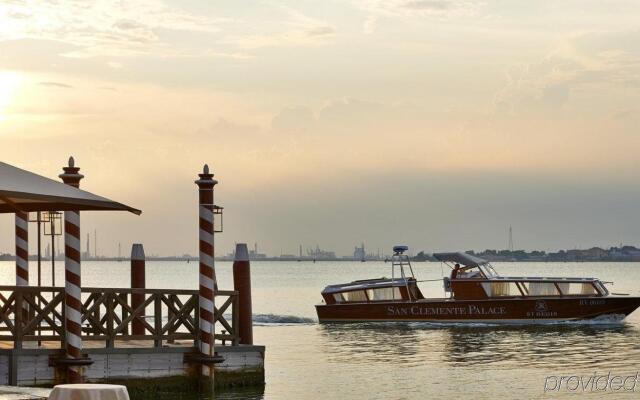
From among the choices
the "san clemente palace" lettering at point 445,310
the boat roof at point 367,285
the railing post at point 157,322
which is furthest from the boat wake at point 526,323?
the railing post at point 157,322

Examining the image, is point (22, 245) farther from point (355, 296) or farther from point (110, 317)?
point (355, 296)

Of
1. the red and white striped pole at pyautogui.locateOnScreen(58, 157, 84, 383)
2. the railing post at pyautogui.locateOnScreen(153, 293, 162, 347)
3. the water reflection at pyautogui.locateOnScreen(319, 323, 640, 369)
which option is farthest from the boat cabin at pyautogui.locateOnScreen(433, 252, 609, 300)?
the red and white striped pole at pyautogui.locateOnScreen(58, 157, 84, 383)

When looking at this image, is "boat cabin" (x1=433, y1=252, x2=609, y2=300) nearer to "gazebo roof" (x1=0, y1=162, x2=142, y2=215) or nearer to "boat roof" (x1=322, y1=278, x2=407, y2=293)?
"boat roof" (x1=322, y1=278, x2=407, y2=293)

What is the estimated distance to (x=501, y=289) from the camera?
56188mm

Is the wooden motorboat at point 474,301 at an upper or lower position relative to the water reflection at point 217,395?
upper

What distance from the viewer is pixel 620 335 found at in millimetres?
54188

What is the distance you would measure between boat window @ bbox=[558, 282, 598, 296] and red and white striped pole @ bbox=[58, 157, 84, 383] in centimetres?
3783

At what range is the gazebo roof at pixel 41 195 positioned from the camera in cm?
1608

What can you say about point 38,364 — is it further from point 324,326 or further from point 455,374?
point 324,326

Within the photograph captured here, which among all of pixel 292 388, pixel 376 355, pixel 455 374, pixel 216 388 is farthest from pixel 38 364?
pixel 376 355

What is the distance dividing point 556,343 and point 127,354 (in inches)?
1144

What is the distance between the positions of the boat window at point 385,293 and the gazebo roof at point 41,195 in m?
38.7

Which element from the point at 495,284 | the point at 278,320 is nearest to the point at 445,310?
the point at 495,284

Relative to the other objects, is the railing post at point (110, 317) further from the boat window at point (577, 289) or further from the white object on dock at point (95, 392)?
the boat window at point (577, 289)
